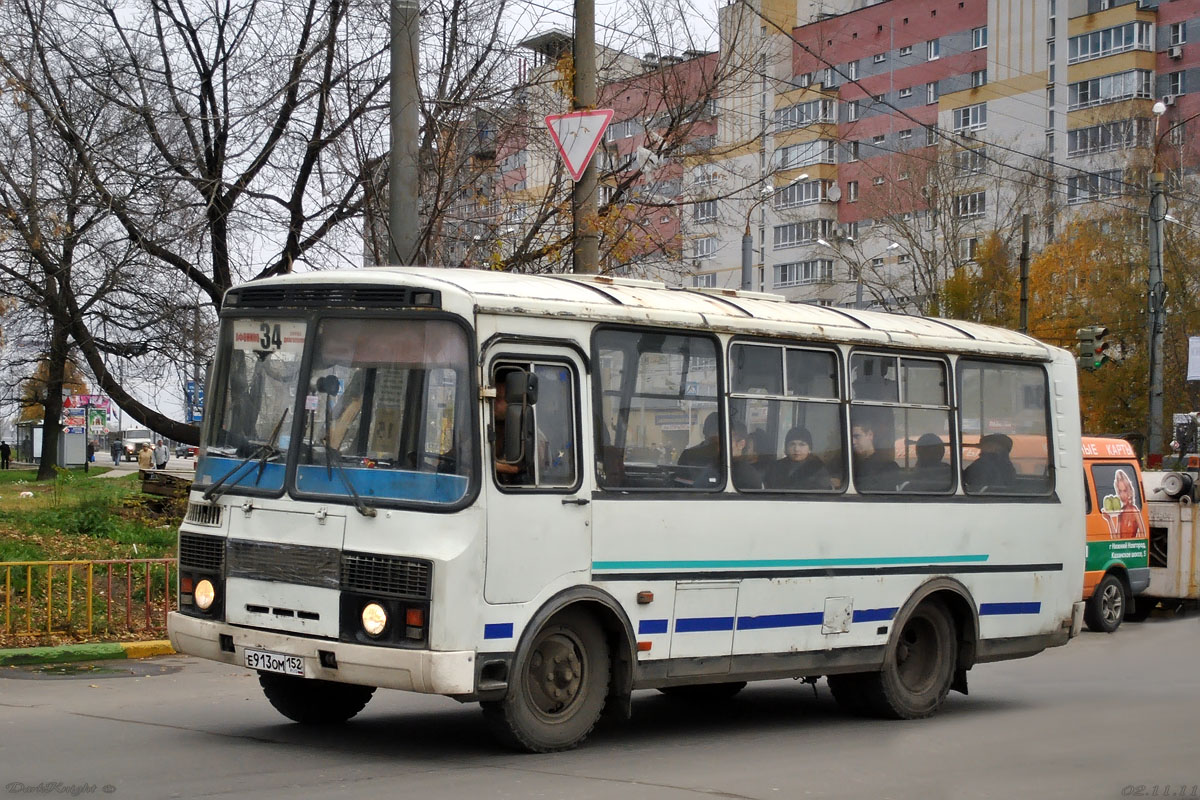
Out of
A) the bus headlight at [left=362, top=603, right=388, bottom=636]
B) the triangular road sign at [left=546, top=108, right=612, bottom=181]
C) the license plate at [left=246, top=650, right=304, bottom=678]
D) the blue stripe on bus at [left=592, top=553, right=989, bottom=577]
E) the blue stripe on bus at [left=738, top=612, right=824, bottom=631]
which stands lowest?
the license plate at [left=246, top=650, right=304, bottom=678]

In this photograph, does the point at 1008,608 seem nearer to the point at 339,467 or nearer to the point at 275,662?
the point at 339,467

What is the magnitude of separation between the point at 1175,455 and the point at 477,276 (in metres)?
36.1

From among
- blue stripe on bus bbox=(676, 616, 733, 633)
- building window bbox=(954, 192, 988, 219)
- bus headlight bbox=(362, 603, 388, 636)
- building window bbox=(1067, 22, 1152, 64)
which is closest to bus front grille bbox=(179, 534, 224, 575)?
bus headlight bbox=(362, 603, 388, 636)

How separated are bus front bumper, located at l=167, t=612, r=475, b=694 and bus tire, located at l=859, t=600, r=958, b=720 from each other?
13.8 ft

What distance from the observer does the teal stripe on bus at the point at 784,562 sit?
30.5ft

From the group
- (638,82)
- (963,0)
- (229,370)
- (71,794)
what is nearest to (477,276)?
(229,370)

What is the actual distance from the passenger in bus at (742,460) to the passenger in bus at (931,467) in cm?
177

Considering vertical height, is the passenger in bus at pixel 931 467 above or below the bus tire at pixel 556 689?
above

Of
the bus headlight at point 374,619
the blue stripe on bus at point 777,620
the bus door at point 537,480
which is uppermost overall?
the bus door at point 537,480

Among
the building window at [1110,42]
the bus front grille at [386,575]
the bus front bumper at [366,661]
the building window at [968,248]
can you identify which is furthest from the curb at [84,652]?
the building window at [1110,42]

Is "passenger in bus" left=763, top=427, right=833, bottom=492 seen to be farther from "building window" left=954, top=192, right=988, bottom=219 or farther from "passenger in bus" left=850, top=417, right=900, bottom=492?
"building window" left=954, top=192, right=988, bottom=219

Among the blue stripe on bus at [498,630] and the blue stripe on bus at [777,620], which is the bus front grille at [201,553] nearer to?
the blue stripe on bus at [498,630]

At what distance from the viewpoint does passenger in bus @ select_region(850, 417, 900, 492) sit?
11062 mm

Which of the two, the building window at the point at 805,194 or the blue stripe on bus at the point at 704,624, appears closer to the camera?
the blue stripe on bus at the point at 704,624
